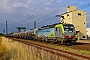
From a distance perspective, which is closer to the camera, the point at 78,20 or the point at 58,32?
the point at 58,32

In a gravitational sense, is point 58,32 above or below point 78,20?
below

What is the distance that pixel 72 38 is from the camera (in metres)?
27.9

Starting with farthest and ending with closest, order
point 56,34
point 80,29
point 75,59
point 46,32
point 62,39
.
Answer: point 80,29 < point 46,32 < point 56,34 < point 62,39 < point 75,59

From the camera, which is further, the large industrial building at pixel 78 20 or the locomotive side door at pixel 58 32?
the large industrial building at pixel 78 20

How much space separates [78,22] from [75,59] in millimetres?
53605

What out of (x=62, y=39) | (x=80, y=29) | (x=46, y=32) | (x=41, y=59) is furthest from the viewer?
(x=80, y=29)

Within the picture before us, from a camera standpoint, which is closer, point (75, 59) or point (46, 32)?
point (75, 59)

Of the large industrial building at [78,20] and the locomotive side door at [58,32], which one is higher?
the large industrial building at [78,20]

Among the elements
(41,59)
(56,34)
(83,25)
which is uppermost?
(83,25)

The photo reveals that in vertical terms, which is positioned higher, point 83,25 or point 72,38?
point 83,25

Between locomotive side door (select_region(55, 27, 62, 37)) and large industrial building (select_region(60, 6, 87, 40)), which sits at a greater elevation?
large industrial building (select_region(60, 6, 87, 40))

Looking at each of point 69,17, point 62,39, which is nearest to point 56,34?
point 62,39

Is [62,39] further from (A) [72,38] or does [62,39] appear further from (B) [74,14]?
(B) [74,14]

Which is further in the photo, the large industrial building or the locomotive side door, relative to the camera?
the large industrial building
